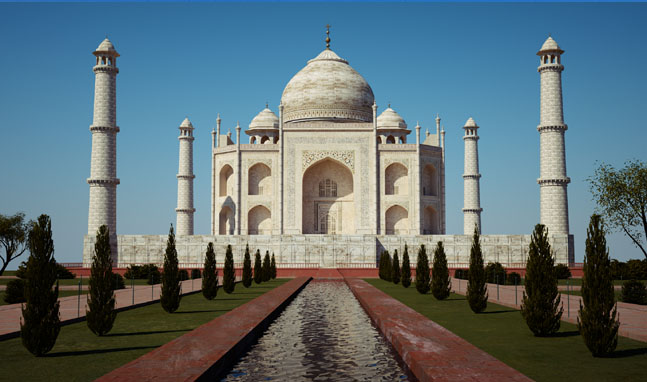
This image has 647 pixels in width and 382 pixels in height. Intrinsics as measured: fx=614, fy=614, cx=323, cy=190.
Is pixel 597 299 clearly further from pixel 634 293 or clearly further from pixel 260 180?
pixel 260 180

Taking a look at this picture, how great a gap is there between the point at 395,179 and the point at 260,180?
7871 millimetres

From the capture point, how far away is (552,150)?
2853 cm

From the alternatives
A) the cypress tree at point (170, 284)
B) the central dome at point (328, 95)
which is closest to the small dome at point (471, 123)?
the central dome at point (328, 95)

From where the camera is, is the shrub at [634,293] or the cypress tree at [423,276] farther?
the cypress tree at [423,276]

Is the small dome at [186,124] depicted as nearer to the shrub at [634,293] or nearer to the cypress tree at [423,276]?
the cypress tree at [423,276]

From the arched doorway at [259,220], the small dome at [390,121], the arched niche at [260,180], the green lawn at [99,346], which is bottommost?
the green lawn at [99,346]

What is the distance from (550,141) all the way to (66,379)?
26660 millimetres

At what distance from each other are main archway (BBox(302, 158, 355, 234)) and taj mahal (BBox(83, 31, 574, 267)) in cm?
6

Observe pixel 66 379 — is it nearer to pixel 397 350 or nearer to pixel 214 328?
pixel 214 328

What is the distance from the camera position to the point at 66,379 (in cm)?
557

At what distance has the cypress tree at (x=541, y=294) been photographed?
7953 mm

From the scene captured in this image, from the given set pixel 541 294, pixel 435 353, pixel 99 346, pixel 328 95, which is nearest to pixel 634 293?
pixel 541 294

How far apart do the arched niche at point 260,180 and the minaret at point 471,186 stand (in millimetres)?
11453

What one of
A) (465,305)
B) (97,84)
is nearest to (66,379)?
(465,305)
